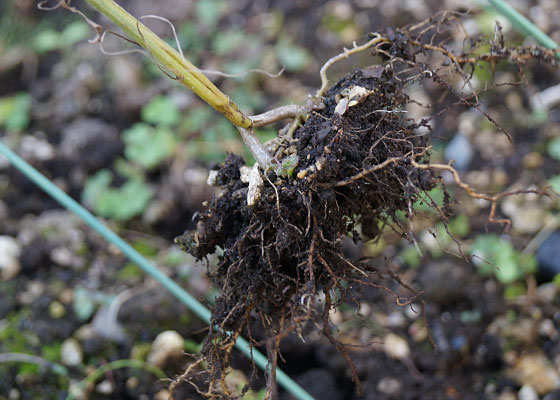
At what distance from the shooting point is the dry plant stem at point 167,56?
0.80 metres

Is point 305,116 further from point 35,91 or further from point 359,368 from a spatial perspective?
point 35,91

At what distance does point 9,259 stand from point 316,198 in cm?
140

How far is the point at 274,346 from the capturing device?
2.80 feet

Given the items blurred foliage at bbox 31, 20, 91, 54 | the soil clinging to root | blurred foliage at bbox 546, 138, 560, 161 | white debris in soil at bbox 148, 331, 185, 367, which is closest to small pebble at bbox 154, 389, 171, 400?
white debris in soil at bbox 148, 331, 185, 367

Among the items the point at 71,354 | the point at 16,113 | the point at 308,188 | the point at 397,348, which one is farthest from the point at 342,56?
the point at 16,113

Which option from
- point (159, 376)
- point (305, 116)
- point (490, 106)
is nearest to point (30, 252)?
point (159, 376)

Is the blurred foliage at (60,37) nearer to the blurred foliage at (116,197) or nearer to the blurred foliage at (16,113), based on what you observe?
the blurred foliage at (16,113)

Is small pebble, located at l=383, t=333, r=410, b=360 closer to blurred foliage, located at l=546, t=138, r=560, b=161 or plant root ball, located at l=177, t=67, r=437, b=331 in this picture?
plant root ball, located at l=177, t=67, r=437, b=331

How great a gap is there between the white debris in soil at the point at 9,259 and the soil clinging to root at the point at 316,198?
1139 mm

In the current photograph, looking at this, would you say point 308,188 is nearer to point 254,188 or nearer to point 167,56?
point 254,188

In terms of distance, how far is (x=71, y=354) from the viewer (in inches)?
59.9

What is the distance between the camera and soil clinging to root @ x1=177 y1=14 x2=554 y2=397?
2.70 ft

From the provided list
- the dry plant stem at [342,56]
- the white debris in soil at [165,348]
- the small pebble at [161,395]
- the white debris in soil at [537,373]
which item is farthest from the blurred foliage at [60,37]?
the white debris in soil at [537,373]

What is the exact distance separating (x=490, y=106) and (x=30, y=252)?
6.09 feet
